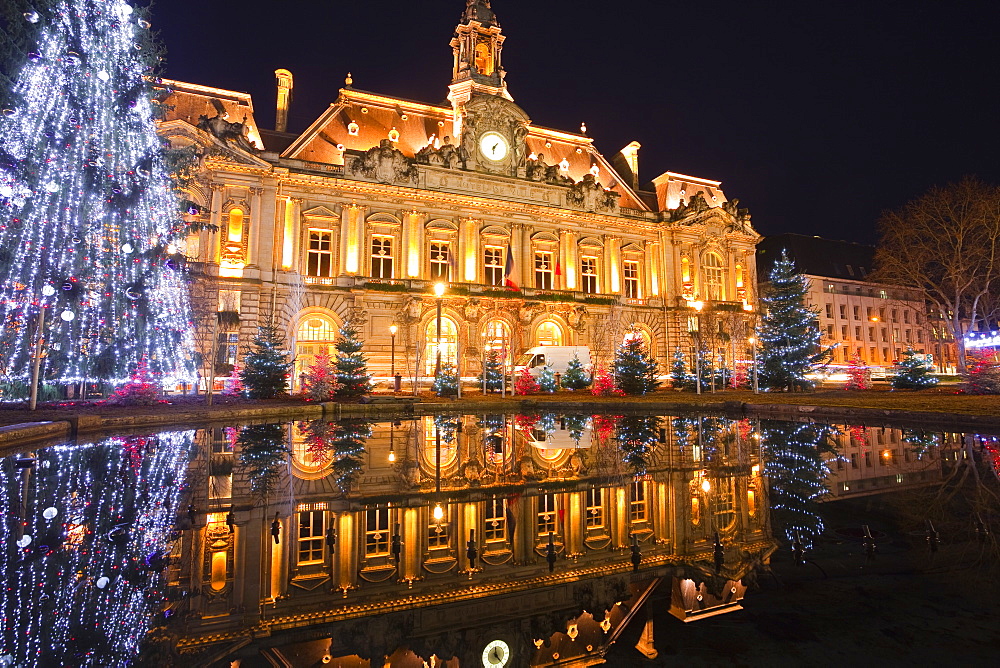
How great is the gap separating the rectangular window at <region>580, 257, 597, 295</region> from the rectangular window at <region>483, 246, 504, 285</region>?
6.37m

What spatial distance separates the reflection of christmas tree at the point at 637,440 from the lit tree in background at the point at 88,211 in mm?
15253

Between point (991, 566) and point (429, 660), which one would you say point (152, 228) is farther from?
point (991, 566)

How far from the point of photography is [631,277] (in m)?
40.1

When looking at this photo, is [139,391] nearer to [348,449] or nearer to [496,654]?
[348,449]

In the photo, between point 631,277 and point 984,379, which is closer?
point 984,379

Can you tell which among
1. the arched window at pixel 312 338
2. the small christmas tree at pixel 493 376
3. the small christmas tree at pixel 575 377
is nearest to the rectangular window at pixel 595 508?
the small christmas tree at pixel 575 377

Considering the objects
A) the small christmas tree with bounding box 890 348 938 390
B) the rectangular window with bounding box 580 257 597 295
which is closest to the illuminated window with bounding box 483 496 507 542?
the small christmas tree with bounding box 890 348 938 390

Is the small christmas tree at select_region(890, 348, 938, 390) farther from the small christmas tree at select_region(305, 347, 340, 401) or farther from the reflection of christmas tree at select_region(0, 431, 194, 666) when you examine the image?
the reflection of christmas tree at select_region(0, 431, 194, 666)

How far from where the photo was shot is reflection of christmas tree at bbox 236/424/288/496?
6.61 metres

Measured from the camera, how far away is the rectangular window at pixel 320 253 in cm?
3127

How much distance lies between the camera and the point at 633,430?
1302 centimetres

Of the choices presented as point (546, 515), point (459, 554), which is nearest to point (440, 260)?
point (546, 515)

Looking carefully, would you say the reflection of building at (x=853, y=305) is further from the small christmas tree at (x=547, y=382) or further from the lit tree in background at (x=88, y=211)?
the lit tree in background at (x=88, y=211)

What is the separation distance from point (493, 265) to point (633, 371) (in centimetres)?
1306
